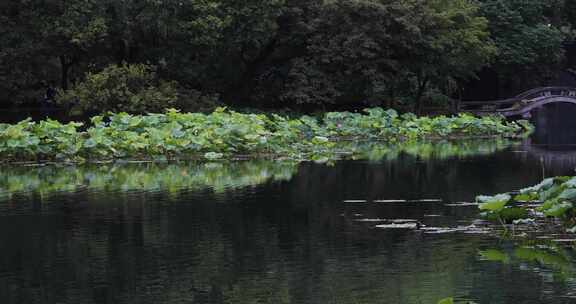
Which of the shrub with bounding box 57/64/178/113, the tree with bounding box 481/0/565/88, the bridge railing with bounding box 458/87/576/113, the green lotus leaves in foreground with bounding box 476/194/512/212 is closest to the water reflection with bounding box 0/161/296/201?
the green lotus leaves in foreground with bounding box 476/194/512/212

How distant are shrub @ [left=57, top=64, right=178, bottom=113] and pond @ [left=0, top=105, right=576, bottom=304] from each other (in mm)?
16290

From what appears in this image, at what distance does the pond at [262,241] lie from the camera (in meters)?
10.7

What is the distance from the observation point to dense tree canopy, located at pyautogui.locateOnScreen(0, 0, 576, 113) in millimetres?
41062

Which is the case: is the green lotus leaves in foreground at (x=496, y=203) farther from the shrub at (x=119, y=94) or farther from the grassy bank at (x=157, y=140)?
the shrub at (x=119, y=94)

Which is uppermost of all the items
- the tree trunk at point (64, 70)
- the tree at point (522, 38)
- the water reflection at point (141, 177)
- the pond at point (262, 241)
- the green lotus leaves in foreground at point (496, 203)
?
the tree at point (522, 38)

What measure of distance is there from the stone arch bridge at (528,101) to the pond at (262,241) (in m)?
27.6

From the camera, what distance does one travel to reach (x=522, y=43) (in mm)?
52750

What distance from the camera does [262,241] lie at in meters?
13.8

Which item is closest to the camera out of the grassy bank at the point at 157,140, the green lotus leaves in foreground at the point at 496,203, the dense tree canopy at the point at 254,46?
the green lotus leaves in foreground at the point at 496,203

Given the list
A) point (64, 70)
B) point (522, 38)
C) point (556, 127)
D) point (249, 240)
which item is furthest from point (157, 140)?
point (522, 38)

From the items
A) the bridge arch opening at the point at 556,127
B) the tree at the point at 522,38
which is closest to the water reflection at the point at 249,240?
the bridge arch opening at the point at 556,127

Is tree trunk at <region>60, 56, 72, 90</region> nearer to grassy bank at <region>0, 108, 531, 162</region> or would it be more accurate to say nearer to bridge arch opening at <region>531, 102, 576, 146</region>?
grassy bank at <region>0, 108, 531, 162</region>

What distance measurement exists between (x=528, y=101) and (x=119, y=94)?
19755mm

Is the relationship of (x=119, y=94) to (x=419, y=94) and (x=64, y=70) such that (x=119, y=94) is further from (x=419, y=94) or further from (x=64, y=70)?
(x=419, y=94)
